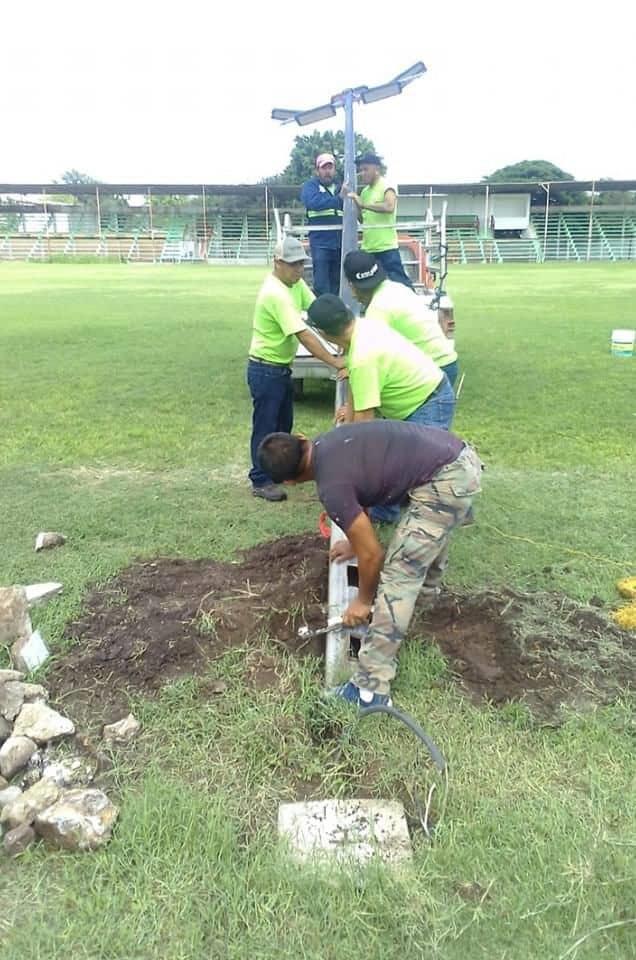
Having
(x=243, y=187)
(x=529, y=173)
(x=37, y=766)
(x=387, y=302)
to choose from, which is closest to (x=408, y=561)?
(x=37, y=766)

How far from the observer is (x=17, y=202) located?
5672 cm

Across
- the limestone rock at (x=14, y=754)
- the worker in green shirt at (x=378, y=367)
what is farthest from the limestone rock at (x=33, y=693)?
the worker in green shirt at (x=378, y=367)

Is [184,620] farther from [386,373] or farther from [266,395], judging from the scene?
[266,395]

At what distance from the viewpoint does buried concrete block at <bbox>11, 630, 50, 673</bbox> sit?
146 inches

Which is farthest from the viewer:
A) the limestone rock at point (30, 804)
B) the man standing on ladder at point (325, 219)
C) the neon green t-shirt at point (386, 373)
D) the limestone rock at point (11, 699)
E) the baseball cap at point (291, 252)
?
the man standing on ladder at point (325, 219)

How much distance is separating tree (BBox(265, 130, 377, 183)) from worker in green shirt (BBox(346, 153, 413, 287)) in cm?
5210

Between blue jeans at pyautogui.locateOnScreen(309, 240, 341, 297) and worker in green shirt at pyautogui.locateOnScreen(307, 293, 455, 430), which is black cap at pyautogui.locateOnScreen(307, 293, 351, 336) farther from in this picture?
blue jeans at pyautogui.locateOnScreen(309, 240, 341, 297)

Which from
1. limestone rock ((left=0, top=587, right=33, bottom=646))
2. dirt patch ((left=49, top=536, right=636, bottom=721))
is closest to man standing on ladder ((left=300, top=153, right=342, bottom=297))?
dirt patch ((left=49, top=536, right=636, bottom=721))

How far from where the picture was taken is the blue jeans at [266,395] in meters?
5.93

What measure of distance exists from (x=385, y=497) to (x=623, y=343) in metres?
9.80

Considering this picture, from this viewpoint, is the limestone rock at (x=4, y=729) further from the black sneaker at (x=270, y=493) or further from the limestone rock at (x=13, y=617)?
the black sneaker at (x=270, y=493)

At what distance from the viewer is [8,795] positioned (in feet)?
9.57

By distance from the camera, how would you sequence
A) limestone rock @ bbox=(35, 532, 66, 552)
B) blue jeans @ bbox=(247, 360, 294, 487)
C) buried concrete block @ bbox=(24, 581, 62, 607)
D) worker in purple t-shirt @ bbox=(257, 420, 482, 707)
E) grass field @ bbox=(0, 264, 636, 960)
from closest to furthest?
grass field @ bbox=(0, 264, 636, 960)
worker in purple t-shirt @ bbox=(257, 420, 482, 707)
buried concrete block @ bbox=(24, 581, 62, 607)
limestone rock @ bbox=(35, 532, 66, 552)
blue jeans @ bbox=(247, 360, 294, 487)

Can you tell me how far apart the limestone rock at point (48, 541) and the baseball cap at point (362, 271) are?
2.53 m
